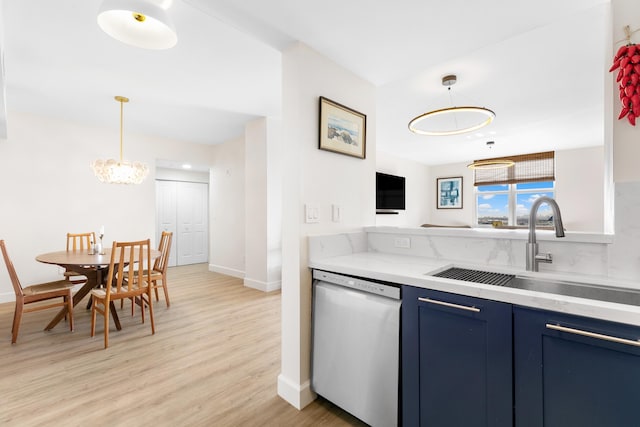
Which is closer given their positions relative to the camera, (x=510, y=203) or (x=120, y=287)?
(x=120, y=287)

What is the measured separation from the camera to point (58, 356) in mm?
2367

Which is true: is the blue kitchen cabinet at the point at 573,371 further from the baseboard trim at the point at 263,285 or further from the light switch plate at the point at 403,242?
the baseboard trim at the point at 263,285

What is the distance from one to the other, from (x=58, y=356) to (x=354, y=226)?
264cm

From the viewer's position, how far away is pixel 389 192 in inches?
266

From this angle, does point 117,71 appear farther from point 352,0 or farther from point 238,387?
point 238,387

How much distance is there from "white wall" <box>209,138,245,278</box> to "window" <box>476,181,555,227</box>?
20.2 feet

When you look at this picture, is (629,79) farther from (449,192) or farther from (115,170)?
(449,192)

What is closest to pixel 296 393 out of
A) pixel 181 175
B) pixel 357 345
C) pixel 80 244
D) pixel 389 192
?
pixel 357 345

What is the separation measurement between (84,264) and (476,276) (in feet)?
10.8

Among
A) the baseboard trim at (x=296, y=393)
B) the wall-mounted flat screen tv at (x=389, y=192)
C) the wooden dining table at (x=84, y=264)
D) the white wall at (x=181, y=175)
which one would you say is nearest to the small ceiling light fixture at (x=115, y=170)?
the wooden dining table at (x=84, y=264)

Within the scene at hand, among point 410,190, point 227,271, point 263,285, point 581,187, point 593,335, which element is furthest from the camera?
point 410,190

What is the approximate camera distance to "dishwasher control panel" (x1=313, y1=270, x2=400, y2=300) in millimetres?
1477

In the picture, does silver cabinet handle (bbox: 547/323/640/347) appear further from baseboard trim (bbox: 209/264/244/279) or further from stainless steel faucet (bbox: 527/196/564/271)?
baseboard trim (bbox: 209/264/244/279)

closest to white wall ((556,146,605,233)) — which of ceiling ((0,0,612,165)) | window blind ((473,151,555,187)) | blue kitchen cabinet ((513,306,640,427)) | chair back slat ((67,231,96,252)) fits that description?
window blind ((473,151,555,187))
